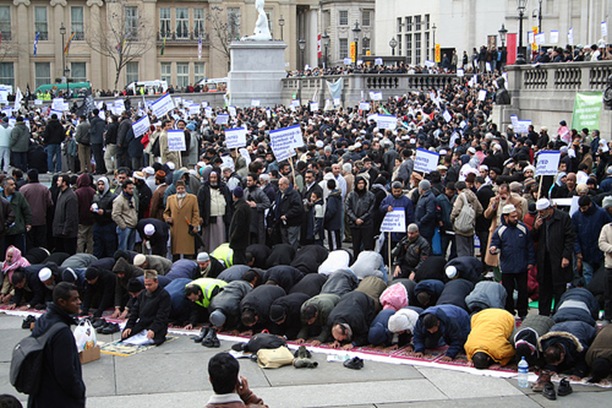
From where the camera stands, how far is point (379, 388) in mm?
10906

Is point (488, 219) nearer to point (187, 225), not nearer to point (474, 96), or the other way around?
point (187, 225)

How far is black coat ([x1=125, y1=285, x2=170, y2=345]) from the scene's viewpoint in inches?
505

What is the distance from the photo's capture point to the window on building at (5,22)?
237 ft

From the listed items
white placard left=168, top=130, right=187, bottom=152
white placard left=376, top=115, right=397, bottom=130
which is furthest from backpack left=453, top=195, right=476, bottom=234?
white placard left=376, top=115, right=397, bottom=130

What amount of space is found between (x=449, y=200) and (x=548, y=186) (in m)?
2.85

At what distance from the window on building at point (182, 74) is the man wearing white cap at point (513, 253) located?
216ft

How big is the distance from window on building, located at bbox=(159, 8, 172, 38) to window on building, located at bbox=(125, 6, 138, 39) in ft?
7.92

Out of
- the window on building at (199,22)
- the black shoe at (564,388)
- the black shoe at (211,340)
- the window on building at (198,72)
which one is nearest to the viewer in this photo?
the black shoe at (564,388)

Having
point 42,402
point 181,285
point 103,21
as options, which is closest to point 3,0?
point 103,21

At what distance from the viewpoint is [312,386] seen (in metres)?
11.0

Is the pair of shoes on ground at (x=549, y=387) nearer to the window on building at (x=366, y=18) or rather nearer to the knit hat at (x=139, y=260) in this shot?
the knit hat at (x=139, y=260)

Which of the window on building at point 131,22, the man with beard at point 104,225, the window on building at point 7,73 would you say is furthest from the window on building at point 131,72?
the man with beard at point 104,225

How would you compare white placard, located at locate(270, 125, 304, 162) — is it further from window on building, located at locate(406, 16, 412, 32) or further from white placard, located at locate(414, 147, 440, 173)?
window on building, located at locate(406, 16, 412, 32)

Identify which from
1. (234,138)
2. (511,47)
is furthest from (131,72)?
(234,138)
